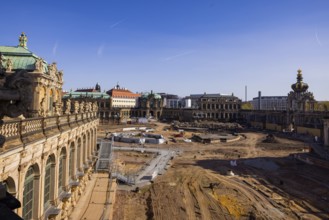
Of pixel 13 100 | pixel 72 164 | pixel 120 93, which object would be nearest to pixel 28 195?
pixel 72 164

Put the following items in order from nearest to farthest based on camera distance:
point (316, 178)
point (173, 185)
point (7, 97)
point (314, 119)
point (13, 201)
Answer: point (13, 201) → point (7, 97) → point (173, 185) → point (316, 178) → point (314, 119)

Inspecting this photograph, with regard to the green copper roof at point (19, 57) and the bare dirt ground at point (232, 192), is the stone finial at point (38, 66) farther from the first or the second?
the bare dirt ground at point (232, 192)

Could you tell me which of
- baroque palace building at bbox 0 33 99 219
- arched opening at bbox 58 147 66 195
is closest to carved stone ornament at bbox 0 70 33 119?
baroque palace building at bbox 0 33 99 219

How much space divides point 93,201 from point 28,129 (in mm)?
16077

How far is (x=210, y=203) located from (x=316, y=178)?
23.4 meters

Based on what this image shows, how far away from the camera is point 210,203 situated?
31.4 m

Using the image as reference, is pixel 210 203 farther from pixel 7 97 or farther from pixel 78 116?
pixel 7 97

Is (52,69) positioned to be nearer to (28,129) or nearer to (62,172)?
(62,172)

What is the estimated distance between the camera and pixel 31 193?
1385 centimetres

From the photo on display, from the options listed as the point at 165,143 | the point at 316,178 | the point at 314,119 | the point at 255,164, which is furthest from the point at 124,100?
the point at 316,178

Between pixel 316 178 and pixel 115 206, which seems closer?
pixel 115 206

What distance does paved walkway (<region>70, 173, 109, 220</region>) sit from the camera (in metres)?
22.8

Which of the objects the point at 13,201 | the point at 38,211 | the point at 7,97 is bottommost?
the point at 38,211

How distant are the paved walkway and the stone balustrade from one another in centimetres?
878
